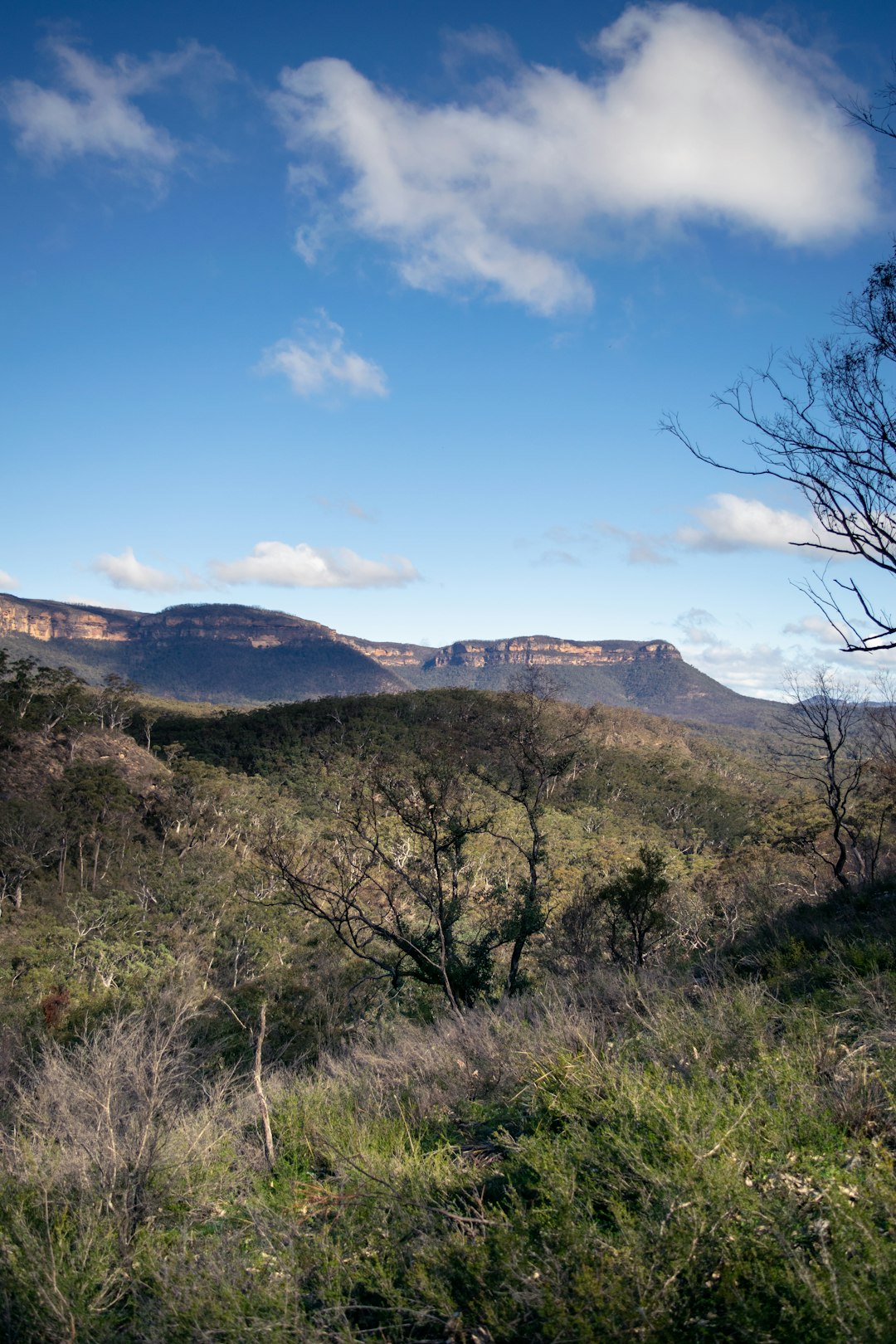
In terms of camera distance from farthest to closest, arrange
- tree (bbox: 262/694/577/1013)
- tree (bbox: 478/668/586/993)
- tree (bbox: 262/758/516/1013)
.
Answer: tree (bbox: 478/668/586/993)
tree (bbox: 262/694/577/1013)
tree (bbox: 262/758/516/1013)

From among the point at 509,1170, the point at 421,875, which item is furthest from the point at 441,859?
the point at 509,1170

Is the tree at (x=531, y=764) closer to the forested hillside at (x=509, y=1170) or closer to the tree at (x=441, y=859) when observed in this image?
the tree at (x=441, y=859)

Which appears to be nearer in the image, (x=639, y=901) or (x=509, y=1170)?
(x=509, y=1170)

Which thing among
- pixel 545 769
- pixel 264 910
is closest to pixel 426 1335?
pixel 545 769

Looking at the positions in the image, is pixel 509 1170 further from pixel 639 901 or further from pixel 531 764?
pixel 639 901

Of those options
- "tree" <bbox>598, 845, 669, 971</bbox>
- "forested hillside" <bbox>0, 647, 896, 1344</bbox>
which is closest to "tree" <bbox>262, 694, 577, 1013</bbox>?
"forested hillside" <bbox>0, 647, 896, 1344</bbox>

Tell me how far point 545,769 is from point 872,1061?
42.2 ft

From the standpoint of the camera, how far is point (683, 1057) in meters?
4.14

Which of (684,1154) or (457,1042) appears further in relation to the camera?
(457,1042)

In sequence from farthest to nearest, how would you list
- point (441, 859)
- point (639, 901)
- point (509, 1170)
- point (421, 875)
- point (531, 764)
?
1. point (639, 901)
2. point (531, 764)
3. point (441, 859)
4. point (421, 875)
5. point (509, 1170)

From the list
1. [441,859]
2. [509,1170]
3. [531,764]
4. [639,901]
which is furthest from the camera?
[639,901]

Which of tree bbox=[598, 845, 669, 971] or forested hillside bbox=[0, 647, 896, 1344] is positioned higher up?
forested hillside bbox=[0, 647, 896, 1344]

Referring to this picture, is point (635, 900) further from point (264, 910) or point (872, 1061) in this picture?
point (264, 910)

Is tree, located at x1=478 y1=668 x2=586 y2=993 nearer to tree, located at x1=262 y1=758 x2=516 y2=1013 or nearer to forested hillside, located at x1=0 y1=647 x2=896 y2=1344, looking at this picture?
tree, located at x1=262 y1=758 x2=516 y2=1013
